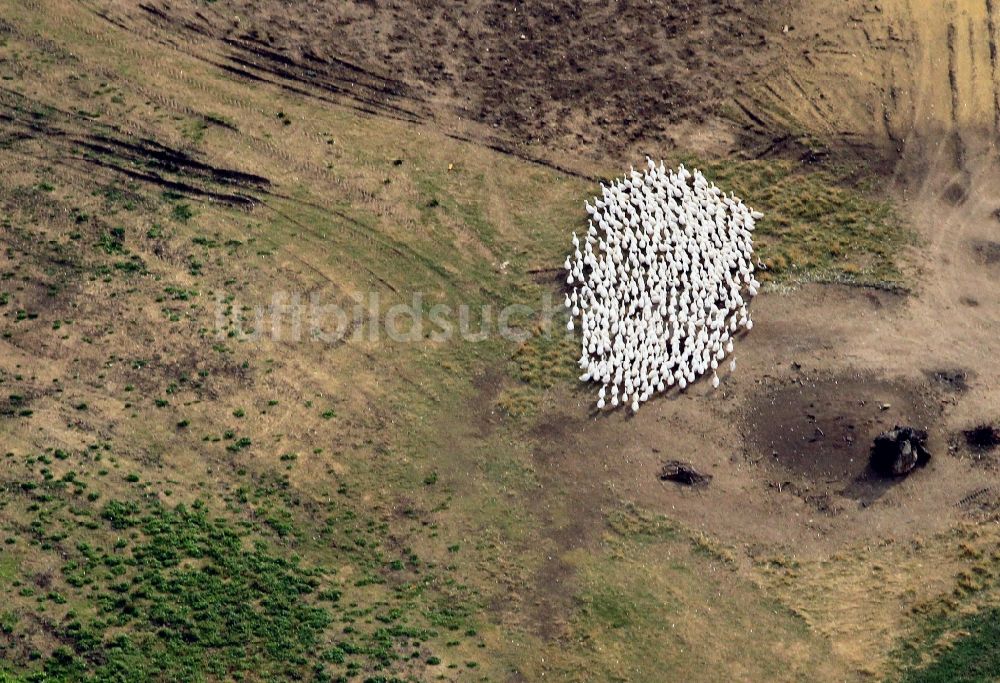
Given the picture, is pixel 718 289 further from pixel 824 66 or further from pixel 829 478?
pixel 824 66

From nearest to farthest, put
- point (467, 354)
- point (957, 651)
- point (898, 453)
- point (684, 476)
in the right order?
point (957, 651) < point (898, 453) < point (684, 476) < point (467, 354)

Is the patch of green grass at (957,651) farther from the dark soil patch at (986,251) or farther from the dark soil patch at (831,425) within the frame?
the dark soil patch at (986,251)

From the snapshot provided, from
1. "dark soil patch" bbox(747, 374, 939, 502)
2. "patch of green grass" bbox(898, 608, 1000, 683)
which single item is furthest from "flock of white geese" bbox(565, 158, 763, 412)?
"patch of green grass" bbox(898, 608, 1000, 683)

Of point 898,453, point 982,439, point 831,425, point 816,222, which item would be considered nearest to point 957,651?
point 898,453

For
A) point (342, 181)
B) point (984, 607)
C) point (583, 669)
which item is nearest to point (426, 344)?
point (342, 181)

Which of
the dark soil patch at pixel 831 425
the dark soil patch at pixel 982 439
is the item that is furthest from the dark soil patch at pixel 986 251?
the dark soil patch at pixel 982 439

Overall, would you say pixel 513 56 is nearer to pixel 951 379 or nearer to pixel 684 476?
pixel 684 476
